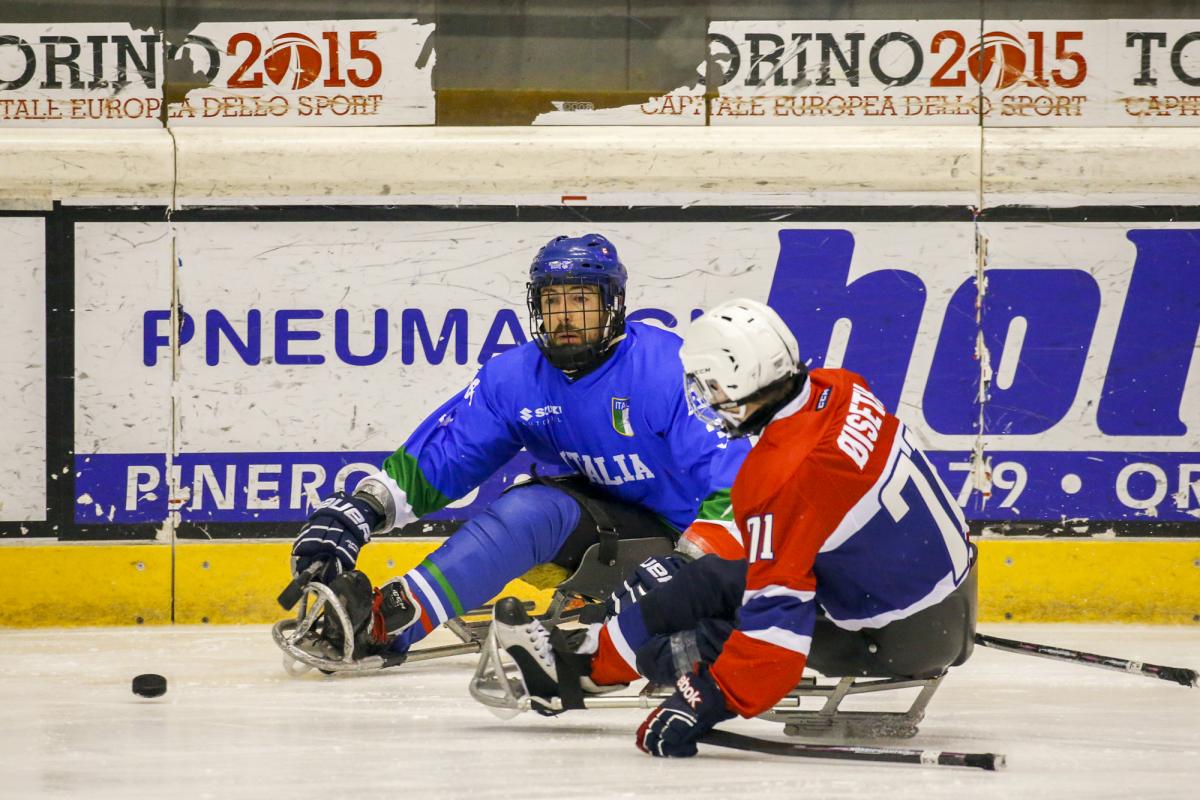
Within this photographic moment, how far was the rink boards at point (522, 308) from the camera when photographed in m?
5.13

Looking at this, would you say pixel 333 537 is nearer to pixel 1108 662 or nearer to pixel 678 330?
pixel 678 330

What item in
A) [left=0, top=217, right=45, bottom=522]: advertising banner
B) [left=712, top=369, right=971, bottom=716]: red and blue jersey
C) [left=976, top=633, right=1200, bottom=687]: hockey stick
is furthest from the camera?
[left=0, top=217, right=45, bottom=522]: advertising banner

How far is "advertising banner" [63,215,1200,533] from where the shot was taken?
514 cm

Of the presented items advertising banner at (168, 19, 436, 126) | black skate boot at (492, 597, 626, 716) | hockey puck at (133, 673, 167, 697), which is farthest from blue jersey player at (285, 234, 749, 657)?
advertising banner at (168, 19, 436, 126)

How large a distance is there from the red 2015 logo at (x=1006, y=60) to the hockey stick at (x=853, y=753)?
112 inches

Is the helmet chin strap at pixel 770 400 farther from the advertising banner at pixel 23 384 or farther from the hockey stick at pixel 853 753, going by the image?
the advertising banner at pixel 23 384

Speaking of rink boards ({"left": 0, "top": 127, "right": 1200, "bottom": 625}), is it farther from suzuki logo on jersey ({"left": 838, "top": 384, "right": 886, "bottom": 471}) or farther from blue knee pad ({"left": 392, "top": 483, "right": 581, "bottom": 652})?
suzuki logo on jersey ({"left": 838, "top": 384, "right": 886, "bottom": 471})

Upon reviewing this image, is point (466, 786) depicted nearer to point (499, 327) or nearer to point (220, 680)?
point (220, 680)

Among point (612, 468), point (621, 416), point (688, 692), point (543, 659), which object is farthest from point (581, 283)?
point (688, 692)

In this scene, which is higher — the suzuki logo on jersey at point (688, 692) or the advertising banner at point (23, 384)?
the advertising banner at point (23, 384)

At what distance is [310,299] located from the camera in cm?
516

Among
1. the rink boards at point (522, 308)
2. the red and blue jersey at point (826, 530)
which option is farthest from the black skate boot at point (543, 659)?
the rink boards at point (522, 308)

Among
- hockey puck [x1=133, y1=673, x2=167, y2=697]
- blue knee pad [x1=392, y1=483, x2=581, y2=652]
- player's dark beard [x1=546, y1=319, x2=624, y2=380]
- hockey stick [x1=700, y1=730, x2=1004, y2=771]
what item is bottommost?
hockey puck [x1=133, y1=673, x2=167, y2=697]

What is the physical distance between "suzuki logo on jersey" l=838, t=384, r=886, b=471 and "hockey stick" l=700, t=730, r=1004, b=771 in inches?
20.5
